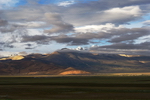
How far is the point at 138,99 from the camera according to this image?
54.0 meters

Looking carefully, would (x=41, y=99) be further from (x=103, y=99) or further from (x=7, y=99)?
(x=103, y=99)

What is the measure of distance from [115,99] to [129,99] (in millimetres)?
3044

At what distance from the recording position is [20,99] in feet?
181

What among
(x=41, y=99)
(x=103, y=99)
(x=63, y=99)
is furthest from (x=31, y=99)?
(x=103, y=99)

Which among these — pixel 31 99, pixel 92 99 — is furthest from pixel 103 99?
pixel 31 99

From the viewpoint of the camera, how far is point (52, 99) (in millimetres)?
55000

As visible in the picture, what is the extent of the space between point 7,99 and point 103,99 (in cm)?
2092

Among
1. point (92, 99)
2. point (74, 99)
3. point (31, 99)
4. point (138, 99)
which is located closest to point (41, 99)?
point (31, 99)

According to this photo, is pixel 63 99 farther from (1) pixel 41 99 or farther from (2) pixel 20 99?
(2) pixel 20 99

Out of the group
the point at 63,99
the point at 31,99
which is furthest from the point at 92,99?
the point at 31,99

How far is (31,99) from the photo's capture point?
180 feet

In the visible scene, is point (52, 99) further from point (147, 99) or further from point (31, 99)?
point (147, 99)

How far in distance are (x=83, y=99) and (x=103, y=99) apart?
4.35m

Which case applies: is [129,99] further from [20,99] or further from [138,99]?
[20,99]
